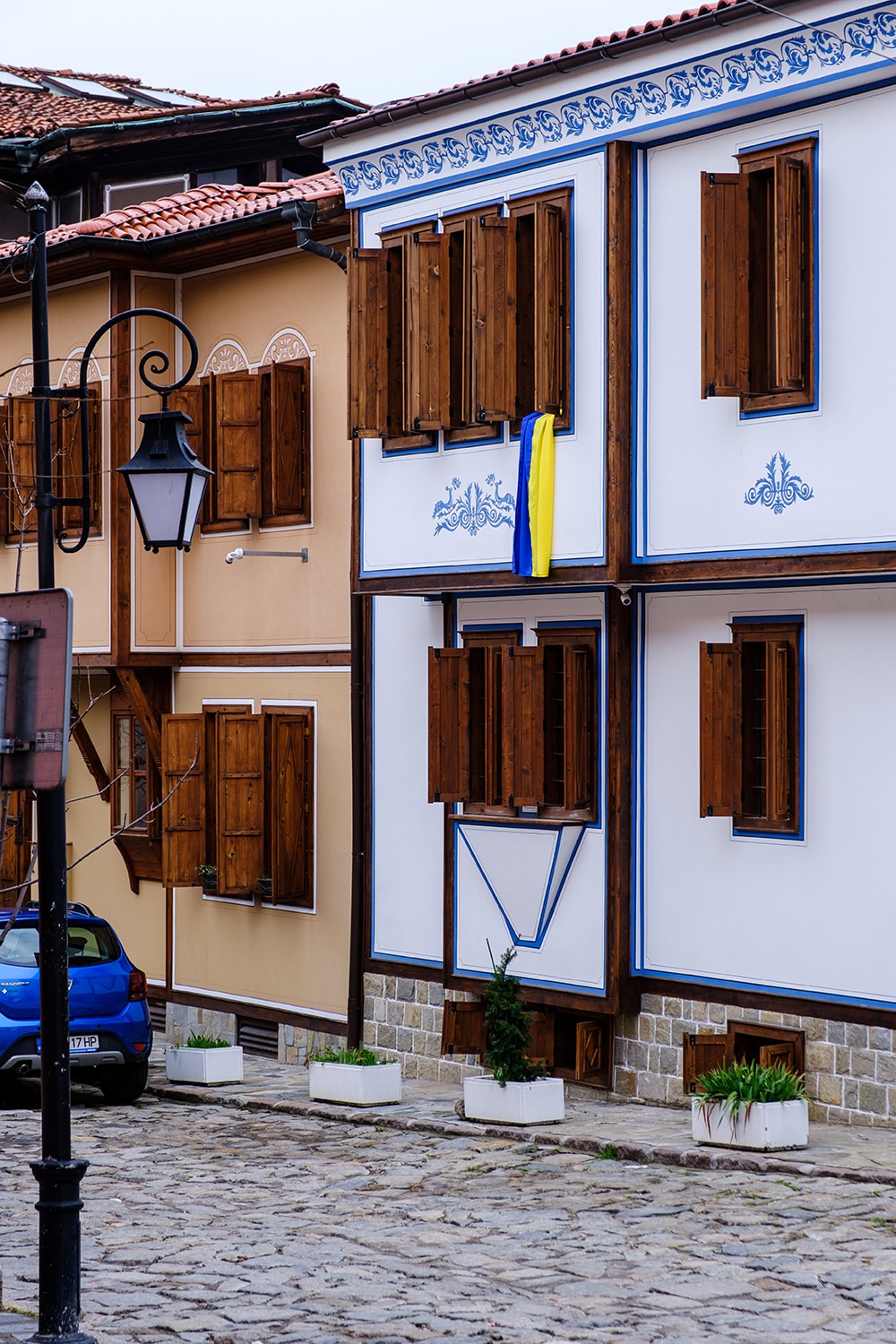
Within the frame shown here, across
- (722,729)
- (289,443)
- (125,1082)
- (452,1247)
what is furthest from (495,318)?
(452,1247)

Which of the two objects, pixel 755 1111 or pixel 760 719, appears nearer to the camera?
pixel 755 1111

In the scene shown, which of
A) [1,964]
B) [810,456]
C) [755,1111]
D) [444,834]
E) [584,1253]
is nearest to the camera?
[584,1253]

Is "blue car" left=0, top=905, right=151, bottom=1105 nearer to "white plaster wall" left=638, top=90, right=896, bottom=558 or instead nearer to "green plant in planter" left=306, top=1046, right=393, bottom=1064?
"green plant in planter" left=306, top=1046, right=393, bottom=1064

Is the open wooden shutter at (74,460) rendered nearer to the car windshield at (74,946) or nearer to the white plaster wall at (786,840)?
the car windshield at (74,946)

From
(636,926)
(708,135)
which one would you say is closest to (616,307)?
(708,135)

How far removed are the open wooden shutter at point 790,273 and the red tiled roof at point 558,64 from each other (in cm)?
106

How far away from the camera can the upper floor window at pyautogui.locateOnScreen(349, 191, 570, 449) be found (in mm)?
14758

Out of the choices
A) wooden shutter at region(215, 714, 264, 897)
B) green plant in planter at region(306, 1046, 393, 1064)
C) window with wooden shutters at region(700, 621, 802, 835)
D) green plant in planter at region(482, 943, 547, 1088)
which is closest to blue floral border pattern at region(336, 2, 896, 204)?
window with wooden shutters at region(700, 621, 802, 835)

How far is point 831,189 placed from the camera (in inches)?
516

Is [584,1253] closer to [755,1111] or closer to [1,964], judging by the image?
[755,1111]

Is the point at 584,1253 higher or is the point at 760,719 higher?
the point at 760,719

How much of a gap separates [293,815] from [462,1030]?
3519 millimetres

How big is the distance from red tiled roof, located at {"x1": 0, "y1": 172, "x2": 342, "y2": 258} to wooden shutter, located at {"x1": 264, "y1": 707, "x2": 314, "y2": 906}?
15.6 ft

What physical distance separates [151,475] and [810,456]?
4.83 m
